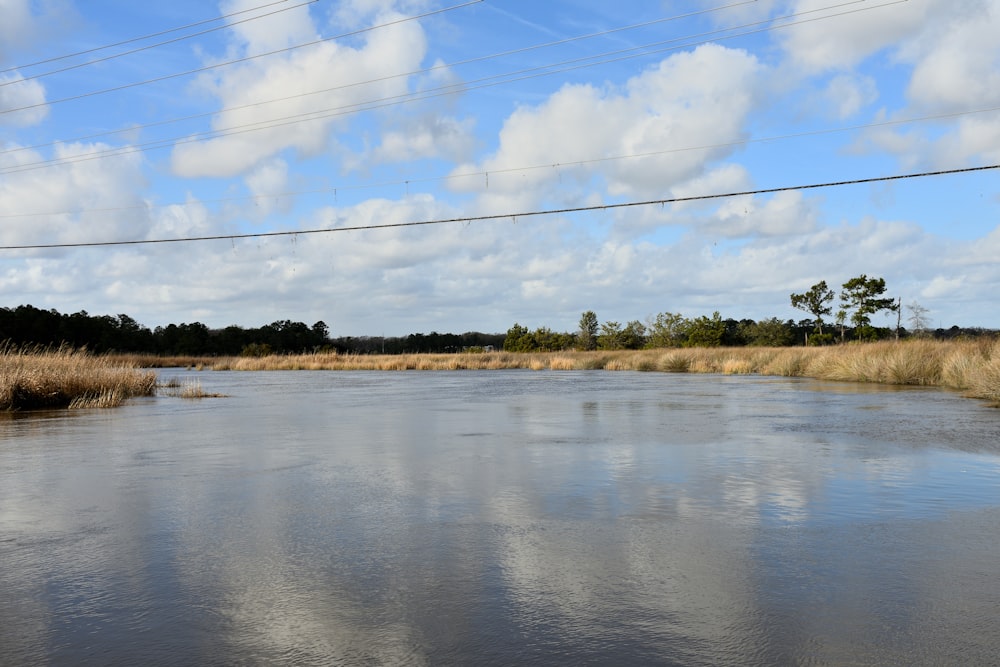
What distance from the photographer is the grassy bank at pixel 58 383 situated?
763 inches

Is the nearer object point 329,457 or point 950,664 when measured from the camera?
point 950,664

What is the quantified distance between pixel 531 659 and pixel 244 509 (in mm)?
4183

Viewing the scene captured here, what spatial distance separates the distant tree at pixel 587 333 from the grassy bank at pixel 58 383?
6393cm

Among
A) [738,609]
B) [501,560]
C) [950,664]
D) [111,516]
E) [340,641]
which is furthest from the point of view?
[111,516]

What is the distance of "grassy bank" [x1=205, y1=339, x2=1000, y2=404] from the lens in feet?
78.8

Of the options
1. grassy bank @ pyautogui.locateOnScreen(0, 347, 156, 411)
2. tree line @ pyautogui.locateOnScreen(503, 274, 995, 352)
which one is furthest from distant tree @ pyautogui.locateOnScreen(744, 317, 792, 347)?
grassy bank @ pyautogui.locateOnScreen(0, 347, 156, 411)

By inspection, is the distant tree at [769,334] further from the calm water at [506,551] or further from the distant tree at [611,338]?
the calm water at [506,551]

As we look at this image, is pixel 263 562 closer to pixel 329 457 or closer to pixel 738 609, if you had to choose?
pixel 738 609

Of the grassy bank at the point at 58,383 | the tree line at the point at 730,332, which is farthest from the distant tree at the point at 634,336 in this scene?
the grassy bank at the point at 58,383

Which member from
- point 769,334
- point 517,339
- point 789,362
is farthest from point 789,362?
point 517,339

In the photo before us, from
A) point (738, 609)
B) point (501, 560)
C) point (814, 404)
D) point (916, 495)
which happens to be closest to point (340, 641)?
point (501, 560)

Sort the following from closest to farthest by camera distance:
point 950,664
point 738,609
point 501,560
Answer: point 950,664 < point 738,609 < point 501,560

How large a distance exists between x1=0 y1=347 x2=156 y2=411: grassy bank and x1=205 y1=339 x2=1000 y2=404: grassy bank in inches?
921

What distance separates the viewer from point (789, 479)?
26.9 feet
